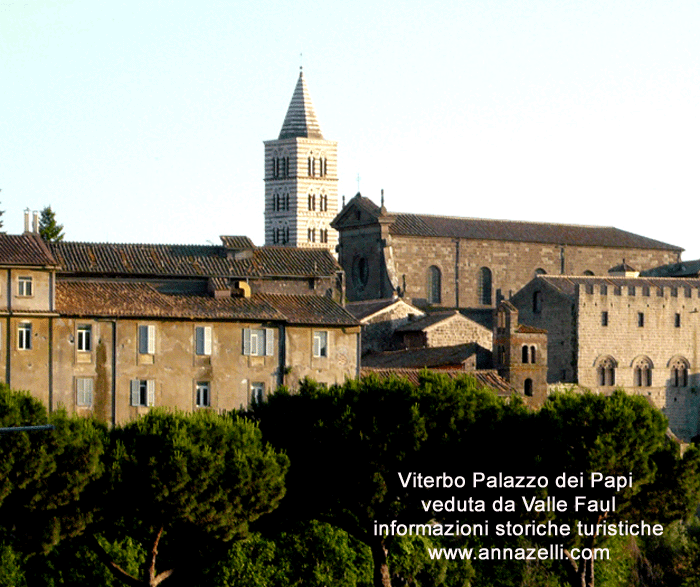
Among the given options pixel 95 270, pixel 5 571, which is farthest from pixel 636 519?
pixel 95 270

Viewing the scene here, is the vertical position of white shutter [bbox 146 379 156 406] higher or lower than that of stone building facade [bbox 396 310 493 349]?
lower

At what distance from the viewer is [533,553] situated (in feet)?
177

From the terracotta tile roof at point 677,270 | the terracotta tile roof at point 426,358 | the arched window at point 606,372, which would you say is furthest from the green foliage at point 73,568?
the terracotta tile roof at point 677,270

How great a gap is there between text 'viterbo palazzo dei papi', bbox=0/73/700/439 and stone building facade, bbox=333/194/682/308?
0.33ft

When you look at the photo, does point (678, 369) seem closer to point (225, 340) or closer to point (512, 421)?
point (225, 340)

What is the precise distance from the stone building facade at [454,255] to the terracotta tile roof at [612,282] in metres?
9.06

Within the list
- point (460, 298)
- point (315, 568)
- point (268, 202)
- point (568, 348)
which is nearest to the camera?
point (315, 568)

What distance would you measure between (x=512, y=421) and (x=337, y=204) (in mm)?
92995

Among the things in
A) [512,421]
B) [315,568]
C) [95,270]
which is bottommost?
[315,568]

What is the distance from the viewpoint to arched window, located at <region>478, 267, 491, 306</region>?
105062 mm

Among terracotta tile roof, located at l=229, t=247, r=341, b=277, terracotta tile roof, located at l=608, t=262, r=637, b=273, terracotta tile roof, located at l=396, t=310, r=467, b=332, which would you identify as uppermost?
terracotta tile roof, located at l=608, t=262, r=637, b=273

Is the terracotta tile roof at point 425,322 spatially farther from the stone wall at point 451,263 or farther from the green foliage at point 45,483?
the green foliage at point 45,483

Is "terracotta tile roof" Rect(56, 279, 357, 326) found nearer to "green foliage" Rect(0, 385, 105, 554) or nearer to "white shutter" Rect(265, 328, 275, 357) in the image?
"white shutter" Rect(265, 328, 275, 357)

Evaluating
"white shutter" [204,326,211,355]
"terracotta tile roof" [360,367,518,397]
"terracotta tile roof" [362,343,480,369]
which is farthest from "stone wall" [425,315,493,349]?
"white shutter" [204,326,211,355]
